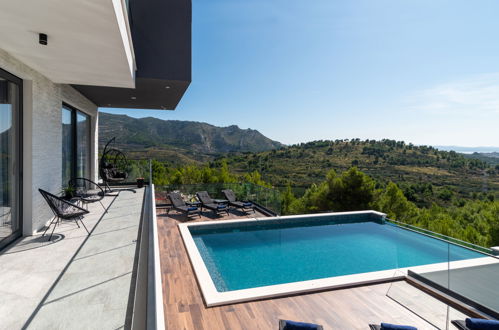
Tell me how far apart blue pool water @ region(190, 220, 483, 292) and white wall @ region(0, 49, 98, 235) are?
12.0 feet

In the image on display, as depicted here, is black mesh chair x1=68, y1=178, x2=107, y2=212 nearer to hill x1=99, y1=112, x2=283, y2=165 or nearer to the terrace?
the terrace

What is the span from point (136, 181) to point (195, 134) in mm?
52846

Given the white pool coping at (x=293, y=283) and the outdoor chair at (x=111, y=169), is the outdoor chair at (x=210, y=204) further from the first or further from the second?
the white pool coping at (x=293, y=283)

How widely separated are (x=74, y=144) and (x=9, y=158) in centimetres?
396

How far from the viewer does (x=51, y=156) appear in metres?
5.66

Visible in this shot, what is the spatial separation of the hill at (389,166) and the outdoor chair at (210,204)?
16.1 m

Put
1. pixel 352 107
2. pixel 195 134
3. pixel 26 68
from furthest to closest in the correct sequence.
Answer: pixel 195 134 → pixel 352 107 → pixel 26 68

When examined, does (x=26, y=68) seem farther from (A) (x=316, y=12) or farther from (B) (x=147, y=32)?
(A) (x=316, y=12)

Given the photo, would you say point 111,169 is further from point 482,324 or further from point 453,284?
point 482,324

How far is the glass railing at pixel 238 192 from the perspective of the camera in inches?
440

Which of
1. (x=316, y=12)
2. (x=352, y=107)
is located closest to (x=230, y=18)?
(x=316, y=12)

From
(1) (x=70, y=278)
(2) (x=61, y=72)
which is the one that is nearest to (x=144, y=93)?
(2) (x=61, y=72)

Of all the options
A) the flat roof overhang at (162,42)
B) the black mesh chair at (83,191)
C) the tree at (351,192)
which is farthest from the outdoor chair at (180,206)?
the tree at (351,192)

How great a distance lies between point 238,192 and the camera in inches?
487
